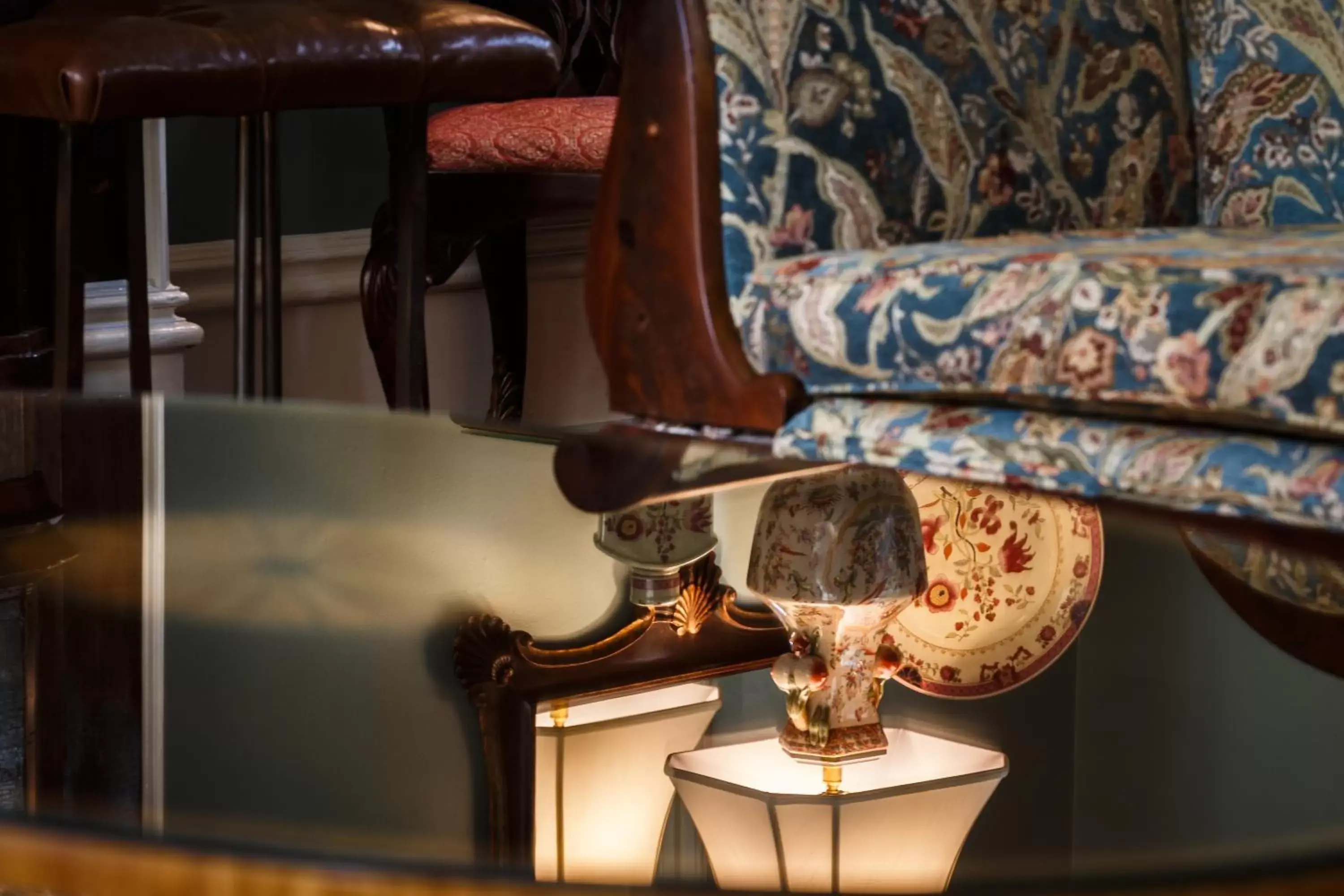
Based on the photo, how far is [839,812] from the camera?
439mm

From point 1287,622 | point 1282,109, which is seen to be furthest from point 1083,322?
point 1287,622

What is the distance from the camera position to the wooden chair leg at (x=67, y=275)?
76.5 inches

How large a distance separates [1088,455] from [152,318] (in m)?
1.74

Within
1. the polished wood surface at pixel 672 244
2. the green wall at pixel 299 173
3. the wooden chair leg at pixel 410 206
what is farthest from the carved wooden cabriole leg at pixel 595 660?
the green wall at pixel 299 173

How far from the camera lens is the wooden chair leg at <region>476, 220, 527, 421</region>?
323cm

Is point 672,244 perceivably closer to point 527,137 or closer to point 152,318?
point 527,137

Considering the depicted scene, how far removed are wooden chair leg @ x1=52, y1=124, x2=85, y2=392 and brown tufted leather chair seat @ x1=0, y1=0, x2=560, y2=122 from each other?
82 millimetres

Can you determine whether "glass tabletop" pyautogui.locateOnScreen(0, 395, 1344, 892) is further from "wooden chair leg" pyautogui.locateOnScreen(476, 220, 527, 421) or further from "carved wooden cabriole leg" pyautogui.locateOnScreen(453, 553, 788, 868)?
"wooden chair leg" pyautogui.locateOnScreen(476, 220, 527, 421)

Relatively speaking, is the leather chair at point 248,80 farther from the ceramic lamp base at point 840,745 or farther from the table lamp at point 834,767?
the ceramic lamp base at point 840,745

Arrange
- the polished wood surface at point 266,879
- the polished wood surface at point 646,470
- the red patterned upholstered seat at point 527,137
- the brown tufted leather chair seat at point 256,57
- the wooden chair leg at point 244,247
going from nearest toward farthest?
the polished wood surface at point 266,879
the polished wood surface at point 646,470
the brown tufted leather chair seat at point 256,57
the wooden chair leg at point 244,247
the red patterned upholstered seat at point 527,137

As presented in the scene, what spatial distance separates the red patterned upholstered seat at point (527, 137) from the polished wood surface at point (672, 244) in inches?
33.9

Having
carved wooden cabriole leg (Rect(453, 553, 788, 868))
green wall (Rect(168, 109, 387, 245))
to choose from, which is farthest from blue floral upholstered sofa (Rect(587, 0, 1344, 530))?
green wall (Rect(168, 109, 387, 245))

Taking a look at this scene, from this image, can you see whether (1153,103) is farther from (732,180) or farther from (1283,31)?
(732,180)

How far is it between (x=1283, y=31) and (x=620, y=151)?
85cm
